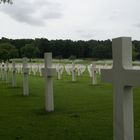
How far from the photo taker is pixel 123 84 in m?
5.04

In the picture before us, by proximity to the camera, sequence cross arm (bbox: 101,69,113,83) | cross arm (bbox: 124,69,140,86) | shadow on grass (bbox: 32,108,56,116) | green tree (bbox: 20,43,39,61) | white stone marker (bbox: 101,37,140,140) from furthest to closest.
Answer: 1. green tree (bbox: 20,43,39,61)
2. shadow on grass (bbox: 32,108,56,116)
3. cross arm (bbox: 101,69,113,83)
4. white stone marker (bbox: 101,37,140,140)
5. cross arm (bbox: 124,69,140,86)

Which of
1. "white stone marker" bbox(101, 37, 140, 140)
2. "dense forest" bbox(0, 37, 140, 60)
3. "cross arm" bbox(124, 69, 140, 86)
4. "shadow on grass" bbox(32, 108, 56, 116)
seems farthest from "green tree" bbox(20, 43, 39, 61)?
"cross arm" bbox(124, 69, 140, 86)

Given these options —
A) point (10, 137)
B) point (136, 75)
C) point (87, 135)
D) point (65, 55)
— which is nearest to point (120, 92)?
point (136, 75)

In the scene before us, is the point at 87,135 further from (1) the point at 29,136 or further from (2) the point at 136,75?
(2) the point at 136,75

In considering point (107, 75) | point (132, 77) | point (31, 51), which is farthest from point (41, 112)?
point (31, 51)

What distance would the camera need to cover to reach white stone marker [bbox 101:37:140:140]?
4.93 meters

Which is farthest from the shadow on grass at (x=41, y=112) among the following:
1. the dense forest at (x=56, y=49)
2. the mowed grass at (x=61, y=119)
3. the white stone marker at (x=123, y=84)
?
the dense forest at (x=56, y=49)

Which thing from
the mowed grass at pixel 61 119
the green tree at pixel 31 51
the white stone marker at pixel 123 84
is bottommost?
the mowed grass at pixel 61 119

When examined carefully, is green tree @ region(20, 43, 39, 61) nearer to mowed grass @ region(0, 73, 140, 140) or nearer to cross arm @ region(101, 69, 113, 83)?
mowed grass @ region(0, 73, 140, 140)

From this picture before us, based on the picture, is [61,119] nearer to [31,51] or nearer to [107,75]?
[107,75]

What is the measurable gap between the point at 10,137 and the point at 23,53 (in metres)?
76.1

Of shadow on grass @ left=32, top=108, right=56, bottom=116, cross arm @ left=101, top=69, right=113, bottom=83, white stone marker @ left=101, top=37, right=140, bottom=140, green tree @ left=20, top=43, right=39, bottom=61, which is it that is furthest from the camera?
green tree @ left=20, top=43, right=39, bottom=61

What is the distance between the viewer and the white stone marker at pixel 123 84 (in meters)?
4.93

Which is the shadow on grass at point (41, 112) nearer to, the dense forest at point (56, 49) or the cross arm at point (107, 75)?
the cross arm at point (107, 75)
